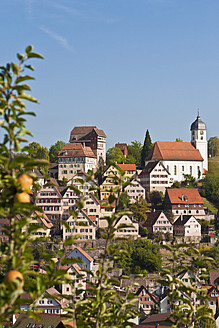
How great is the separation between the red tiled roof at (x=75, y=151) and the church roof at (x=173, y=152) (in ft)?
38.1

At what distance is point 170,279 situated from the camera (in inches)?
247

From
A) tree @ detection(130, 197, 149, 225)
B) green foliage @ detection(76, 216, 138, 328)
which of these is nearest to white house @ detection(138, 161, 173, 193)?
tree @ detection(130, 197, 149, 225)

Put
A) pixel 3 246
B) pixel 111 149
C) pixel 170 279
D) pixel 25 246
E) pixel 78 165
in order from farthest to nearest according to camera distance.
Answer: pixel 111 149 < pixel 78 165 < pixel 170 279 < pixel 3 246 < pixel 25 246

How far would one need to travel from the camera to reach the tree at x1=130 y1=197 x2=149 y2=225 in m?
72.9

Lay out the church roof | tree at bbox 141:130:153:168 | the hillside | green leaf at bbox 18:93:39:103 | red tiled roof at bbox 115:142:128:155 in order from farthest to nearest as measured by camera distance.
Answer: red tiled roof at bbox 115:142:128:155
the hillside
tree at bbox 141:130:153:168
the church roof
green leaf at bbox 18:93:39:103

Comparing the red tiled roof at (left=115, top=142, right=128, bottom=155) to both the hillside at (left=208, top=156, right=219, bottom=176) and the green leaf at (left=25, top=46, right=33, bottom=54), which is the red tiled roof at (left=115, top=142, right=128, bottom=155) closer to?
the hillside at (left=208, top=156, right=219, bottom=176)

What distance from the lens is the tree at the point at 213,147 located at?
408 ft

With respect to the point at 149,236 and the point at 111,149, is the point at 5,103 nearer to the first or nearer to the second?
the point at 149,236

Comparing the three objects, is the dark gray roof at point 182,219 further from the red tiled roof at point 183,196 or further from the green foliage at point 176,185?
the green foliage at point 176,185

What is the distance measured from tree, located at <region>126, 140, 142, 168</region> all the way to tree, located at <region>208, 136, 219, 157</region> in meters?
20.5

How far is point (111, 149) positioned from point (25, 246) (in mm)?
92970

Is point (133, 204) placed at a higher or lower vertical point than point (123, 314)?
higher

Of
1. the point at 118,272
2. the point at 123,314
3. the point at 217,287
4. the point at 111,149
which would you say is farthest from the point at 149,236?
the point at 123,314

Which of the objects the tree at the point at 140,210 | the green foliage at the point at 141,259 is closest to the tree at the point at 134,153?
the tree at the point at 140,210
